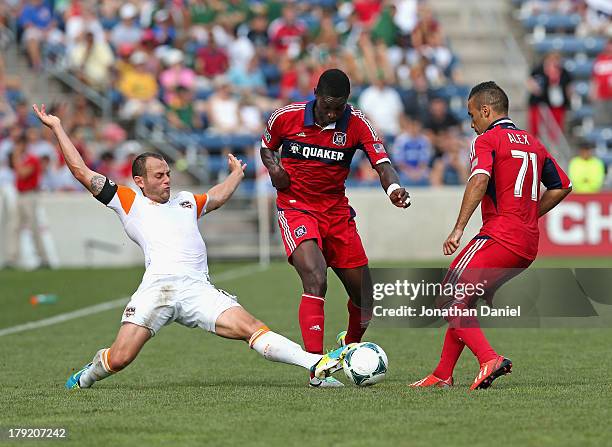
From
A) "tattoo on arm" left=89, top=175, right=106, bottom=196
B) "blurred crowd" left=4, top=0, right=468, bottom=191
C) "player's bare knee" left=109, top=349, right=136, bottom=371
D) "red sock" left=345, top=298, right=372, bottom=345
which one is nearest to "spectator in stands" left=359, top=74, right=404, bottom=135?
"blurred crowd" left=4, top=0, right=468, bottom=191

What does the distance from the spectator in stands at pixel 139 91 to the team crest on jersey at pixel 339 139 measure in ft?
52.4

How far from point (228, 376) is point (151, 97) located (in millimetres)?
16260

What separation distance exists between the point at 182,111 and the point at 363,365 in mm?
16987

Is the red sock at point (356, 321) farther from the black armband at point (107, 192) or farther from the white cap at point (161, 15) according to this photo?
the white cap at point (161, 15)

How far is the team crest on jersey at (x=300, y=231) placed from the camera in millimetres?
9141

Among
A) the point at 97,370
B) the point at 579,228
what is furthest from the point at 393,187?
the point at 579,228

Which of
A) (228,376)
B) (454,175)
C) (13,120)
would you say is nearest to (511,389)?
(228,376)

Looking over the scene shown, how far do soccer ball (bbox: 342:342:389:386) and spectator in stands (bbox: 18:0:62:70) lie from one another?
754 inches

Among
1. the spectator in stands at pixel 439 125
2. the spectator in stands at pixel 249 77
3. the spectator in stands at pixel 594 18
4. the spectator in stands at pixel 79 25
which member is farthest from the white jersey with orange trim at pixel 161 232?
the spectator in stands at pixel 594 18

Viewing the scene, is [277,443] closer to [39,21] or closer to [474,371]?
[474,371]

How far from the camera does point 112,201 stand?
8719 millimetres

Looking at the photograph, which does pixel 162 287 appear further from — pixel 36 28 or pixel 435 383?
pixel 36 28

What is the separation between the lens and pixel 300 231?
9.16m

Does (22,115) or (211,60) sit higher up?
(211,60)
